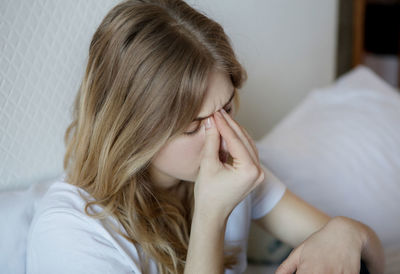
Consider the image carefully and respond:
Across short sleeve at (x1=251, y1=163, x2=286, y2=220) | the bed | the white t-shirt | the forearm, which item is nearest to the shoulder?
the white t-shirt

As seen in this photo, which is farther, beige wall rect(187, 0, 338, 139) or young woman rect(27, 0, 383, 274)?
beige wall rect(187, 0, 338, 139)

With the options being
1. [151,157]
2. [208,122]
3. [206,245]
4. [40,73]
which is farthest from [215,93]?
[40,73]

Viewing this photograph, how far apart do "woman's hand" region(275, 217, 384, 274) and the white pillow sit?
359 mm

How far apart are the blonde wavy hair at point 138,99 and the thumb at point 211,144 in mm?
43

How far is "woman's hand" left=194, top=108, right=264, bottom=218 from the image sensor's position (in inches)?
29.0

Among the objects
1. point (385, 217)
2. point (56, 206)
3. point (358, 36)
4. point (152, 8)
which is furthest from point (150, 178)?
point (358, 36)

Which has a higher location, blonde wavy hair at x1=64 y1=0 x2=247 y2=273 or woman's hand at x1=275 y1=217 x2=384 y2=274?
blonde wavy hair at x1=64 y1=0 x2=247 y2=273

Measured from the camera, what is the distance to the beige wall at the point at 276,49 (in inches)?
50.9

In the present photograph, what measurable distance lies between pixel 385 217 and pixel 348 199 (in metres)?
0.12

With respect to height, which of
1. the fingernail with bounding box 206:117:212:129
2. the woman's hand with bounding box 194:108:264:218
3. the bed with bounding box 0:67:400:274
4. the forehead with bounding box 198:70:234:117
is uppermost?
the forehead with bounding box 198:70:234:117

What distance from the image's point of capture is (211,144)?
2.47 feet

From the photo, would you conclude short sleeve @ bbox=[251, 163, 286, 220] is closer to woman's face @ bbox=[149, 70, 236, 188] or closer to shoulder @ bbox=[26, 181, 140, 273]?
woman's face @ bbox=[149, 70, 236, 188]

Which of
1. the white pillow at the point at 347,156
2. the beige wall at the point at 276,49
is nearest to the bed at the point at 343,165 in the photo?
the white pillow at the point at 347,156

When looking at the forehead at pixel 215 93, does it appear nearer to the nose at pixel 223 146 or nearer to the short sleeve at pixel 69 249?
the nose at pixel 223 146
